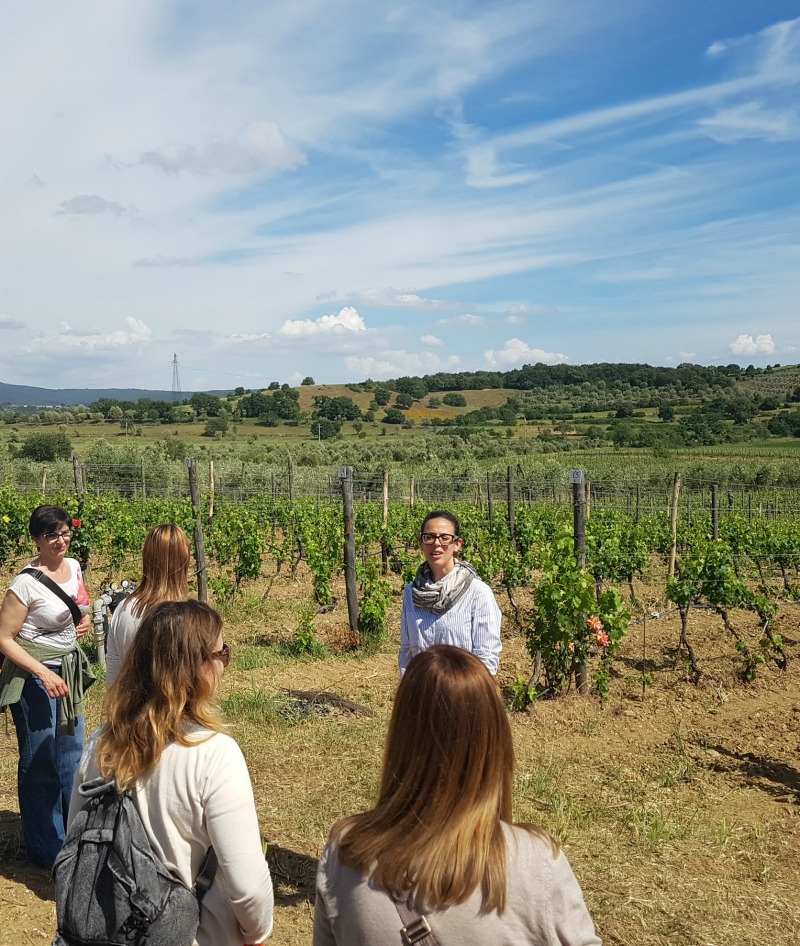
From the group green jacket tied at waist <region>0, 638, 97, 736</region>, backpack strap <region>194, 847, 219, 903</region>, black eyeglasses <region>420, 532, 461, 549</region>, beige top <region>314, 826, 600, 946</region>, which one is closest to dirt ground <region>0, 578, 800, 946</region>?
green jacket tied at waist <region>0, 638, 97, 736</region>

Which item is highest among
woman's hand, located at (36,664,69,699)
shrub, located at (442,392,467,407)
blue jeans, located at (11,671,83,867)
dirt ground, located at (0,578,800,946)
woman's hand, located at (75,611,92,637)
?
shrub, located at (442,392,467,407)

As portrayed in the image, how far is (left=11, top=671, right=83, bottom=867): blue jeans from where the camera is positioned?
151 inches

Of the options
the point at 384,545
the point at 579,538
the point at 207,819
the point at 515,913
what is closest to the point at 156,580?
the point at 207,819

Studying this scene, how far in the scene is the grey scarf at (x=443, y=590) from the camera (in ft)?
11.9

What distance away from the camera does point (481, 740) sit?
1515 mm

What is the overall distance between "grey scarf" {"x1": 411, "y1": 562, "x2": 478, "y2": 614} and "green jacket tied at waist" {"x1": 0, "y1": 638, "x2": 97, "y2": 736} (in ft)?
5.31

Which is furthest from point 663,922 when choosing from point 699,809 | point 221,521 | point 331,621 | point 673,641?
point 221,521

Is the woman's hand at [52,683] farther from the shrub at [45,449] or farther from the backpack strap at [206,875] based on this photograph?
the shrub at [45,449]

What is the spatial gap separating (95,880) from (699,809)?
161 inches

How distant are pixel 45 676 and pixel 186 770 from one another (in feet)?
7.04

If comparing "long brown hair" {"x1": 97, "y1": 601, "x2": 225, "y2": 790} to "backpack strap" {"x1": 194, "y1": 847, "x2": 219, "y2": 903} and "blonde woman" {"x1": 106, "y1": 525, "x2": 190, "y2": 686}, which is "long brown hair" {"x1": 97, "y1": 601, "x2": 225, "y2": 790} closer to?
"backpack strap" {"x1": 194, "y1": 847, "x2": 219, "y2": 903}

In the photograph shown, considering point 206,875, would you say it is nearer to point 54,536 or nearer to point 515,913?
point 515,913

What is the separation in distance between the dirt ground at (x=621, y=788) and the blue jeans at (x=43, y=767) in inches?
8.1

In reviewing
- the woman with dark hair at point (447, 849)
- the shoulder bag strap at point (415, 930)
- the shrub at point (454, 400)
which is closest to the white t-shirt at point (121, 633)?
the woman with dark hair at point (447, 849)
